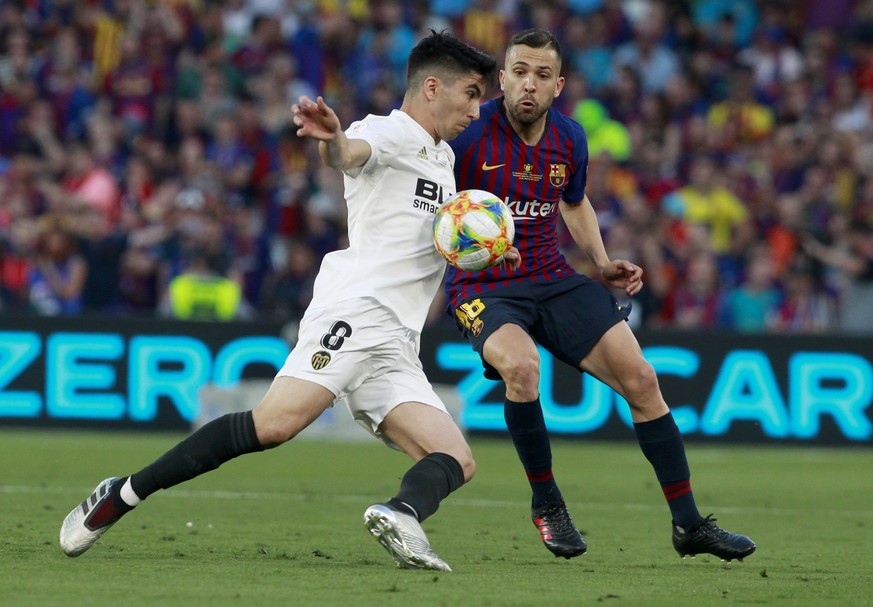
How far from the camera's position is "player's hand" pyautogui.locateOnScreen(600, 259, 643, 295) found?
23.5 ft

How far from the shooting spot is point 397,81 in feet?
61.7

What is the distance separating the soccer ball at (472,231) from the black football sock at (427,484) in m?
0.80

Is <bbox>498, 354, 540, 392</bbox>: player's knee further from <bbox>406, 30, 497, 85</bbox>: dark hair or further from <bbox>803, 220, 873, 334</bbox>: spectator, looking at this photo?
<bbox>803, 220, 873, 334</bbox>: spectator

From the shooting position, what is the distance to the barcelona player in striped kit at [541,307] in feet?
23.0

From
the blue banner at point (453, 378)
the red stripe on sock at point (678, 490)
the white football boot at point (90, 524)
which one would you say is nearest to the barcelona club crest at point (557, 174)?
the red stripe on sock at point (678, 490)

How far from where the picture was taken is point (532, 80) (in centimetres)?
719

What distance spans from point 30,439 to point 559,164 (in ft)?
27.1

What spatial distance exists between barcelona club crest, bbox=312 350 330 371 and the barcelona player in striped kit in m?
1.00

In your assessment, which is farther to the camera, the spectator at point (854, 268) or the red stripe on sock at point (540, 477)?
the spectator at point (854, 268)

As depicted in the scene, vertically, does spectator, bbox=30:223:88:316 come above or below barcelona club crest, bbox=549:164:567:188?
below

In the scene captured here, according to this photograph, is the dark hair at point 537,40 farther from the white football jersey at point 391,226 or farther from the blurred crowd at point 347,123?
the blurred crowd at point 347,123

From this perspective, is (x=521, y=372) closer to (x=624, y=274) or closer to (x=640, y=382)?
(x=640, y=382)

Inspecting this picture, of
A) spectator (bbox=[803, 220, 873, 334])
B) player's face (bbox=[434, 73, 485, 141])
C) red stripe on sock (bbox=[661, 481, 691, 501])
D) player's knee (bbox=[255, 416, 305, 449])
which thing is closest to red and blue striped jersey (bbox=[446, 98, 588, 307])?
player's face (bbox=[434, 73, 485, 141])

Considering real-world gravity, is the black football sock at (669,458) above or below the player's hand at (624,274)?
below
